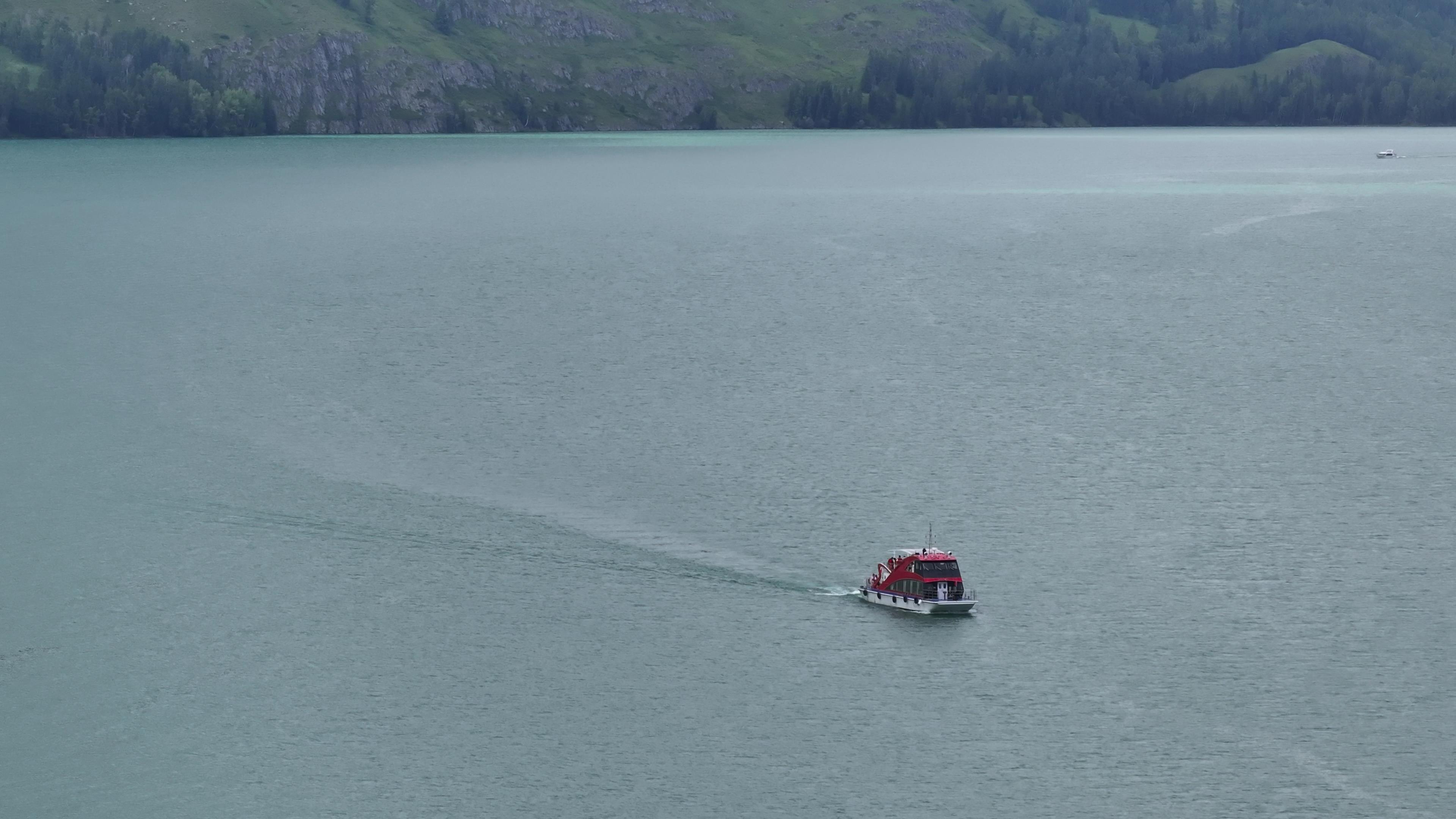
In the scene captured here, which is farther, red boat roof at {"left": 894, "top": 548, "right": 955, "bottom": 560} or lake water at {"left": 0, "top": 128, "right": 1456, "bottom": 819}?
red boat roof at {"left": 894, "top": 548, "right": 955, "bottom": 560}

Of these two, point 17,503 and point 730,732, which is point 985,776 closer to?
point 730,732

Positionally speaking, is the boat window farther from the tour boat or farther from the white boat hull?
the white boat hull

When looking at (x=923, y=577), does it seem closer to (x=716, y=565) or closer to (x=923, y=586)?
(x=923, y=586)

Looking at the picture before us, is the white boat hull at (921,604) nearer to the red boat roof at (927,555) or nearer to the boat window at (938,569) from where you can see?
the boat window at (938,569)

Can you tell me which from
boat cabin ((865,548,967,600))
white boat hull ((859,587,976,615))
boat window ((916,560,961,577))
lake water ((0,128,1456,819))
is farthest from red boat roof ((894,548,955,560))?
lake water ((0,128,1456,819))

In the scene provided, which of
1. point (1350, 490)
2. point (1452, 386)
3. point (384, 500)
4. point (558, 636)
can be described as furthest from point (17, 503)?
point (1452, 386)

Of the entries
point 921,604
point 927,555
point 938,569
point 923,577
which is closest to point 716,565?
point 927,555
